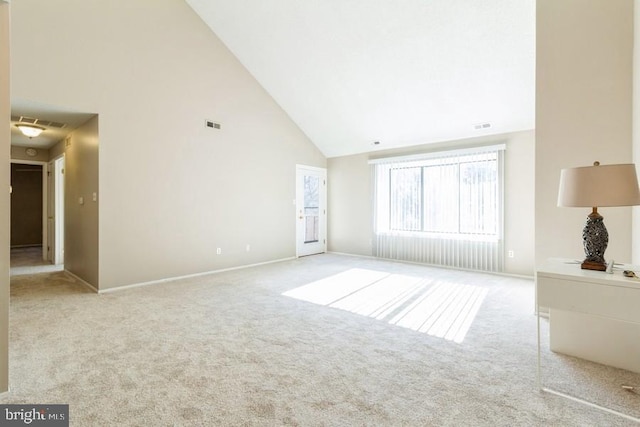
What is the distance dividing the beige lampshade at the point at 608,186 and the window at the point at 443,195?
145 inches

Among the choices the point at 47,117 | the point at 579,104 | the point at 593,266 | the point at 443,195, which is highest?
the point at 47,117

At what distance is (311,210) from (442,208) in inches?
116

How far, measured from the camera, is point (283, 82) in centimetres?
591

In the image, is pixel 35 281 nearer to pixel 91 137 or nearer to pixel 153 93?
pixel 91 137

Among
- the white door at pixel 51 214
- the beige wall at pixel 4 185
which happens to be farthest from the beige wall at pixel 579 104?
the white door at pixel 51 214

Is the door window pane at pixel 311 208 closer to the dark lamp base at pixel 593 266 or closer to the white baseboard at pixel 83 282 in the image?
the white baseboard at pixel 83 282

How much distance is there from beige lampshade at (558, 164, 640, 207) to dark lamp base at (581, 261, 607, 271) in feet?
1.42

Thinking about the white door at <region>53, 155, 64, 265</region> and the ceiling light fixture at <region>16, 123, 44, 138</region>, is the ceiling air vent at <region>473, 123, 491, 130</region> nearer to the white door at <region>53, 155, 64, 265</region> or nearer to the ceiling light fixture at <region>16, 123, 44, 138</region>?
the ceiling light fixture at <region>16, 123, 44, 138</region>

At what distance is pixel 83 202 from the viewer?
182 inches

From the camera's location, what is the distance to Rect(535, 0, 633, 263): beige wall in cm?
Result: 255

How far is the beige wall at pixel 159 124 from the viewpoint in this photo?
3.82m

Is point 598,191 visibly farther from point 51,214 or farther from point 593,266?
point 51,214

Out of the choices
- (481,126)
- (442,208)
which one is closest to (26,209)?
(442,208)

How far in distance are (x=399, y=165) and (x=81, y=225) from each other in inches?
225
